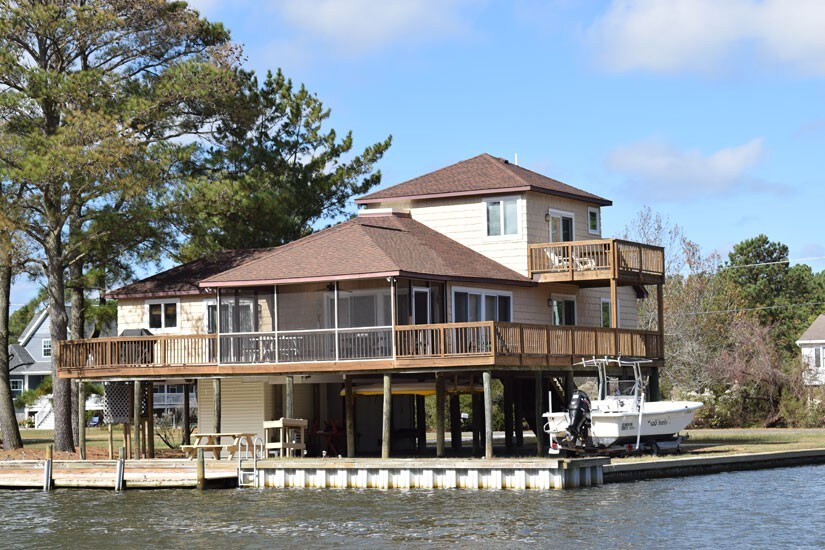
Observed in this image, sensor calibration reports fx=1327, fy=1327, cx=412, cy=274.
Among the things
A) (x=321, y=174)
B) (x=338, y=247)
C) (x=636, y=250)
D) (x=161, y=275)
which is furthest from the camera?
(x=321, y=174)

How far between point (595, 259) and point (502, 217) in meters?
3.65

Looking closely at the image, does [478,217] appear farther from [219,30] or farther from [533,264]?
[219,30]

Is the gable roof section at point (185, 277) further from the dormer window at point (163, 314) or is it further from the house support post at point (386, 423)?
the house support post at point (386, 423)

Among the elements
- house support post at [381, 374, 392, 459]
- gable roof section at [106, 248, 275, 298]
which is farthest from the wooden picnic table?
gable roof section at [106, 248, 275, 298]

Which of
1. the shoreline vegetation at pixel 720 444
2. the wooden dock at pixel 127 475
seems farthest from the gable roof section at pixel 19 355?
the wooden dock at pixel 127 475

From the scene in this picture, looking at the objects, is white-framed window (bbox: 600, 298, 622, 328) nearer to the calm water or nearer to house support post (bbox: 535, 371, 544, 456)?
house support post (bbox: 535, 371, 544, 456)

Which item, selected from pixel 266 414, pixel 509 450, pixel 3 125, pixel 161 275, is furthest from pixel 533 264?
pixel 3 125

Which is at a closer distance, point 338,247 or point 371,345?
point 371,345

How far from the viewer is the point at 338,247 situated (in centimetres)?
3919

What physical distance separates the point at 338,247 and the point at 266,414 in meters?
5.65

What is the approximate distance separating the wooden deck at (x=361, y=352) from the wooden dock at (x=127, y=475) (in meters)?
3.37

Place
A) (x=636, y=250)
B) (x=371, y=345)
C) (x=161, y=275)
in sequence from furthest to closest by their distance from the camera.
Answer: (x=161, y=275), (x=636, y=250), (x=371, y=345)

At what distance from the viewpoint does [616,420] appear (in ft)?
117

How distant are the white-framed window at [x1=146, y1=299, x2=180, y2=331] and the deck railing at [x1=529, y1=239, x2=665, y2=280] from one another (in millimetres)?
11768
